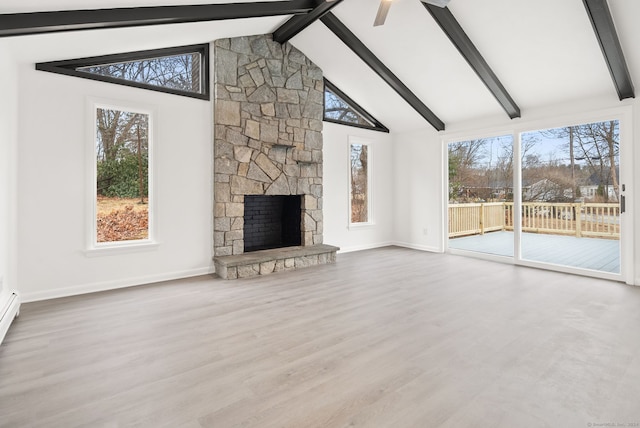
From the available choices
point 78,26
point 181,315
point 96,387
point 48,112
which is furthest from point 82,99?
point 96,387

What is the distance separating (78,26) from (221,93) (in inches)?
76.3

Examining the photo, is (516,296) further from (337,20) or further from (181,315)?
(337,20)

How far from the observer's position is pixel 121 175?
403cm

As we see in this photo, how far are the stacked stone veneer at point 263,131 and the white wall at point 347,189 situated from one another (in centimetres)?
38

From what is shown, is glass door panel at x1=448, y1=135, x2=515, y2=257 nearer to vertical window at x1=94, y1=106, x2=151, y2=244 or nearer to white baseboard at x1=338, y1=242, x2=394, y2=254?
white baseboard at x1=338, y1=242, x2=394, y2=254

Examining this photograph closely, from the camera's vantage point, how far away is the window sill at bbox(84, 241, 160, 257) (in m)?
3.78

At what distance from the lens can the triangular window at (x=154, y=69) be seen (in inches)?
147

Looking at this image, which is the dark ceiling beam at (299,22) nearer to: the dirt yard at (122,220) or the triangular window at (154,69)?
the triangular window at (154,69)

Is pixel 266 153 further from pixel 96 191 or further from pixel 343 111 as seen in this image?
pixel 96 191

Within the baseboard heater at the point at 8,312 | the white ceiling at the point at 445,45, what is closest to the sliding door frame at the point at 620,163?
the white ceiling at the point at 445,45

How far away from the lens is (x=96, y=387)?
6.32ft

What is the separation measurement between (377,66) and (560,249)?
409 centimetres

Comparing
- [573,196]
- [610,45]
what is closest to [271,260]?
[573,196]

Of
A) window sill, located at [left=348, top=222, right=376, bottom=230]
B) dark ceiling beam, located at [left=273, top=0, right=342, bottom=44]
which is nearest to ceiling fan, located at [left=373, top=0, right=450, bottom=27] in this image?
dark ceiling beam, located at [left=273, top=0, right=342, bottom=44]
